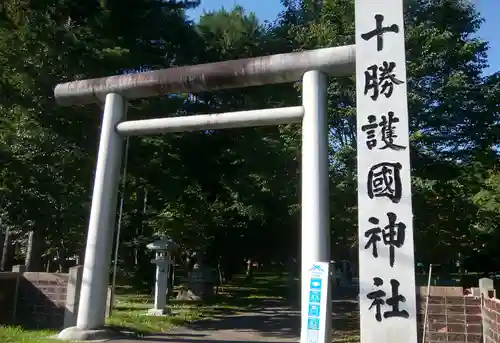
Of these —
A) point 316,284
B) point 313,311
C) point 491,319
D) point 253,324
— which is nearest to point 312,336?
point 313,311

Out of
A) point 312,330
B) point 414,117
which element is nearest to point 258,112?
point 312,330

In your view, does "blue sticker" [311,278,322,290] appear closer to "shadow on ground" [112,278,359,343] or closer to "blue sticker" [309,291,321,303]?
"blue sticker" [309,291,321,303]

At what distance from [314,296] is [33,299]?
706 cm

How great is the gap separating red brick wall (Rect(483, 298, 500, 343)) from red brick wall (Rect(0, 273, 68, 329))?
7634 millimetres

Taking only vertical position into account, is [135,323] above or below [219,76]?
below

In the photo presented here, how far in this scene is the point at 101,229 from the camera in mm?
8266

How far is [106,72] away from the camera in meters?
11.8

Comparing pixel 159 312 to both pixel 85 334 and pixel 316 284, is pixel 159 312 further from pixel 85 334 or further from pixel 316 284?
pixel 316 284

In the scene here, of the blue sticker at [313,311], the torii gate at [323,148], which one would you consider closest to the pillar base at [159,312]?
the torii gate at [323,148]

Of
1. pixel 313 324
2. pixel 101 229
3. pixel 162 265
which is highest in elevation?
pixel 101 229

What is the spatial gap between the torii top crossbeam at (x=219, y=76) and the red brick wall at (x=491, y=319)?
4.07m

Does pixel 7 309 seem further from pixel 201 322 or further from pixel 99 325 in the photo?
pixel 201 322

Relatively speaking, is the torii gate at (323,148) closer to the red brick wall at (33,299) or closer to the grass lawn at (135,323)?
the grass lawn at (135,323)

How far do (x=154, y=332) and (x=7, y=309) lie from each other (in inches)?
121
